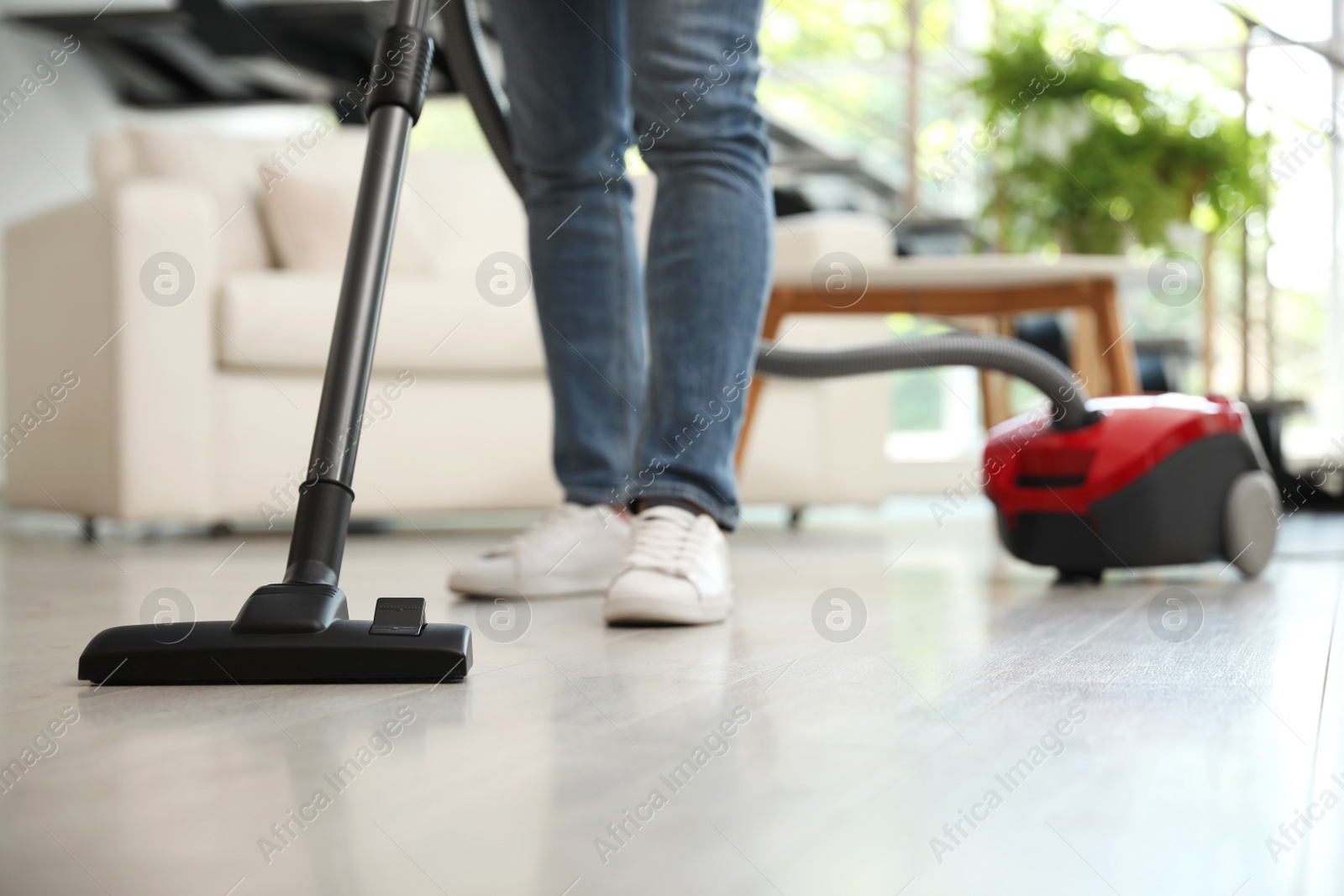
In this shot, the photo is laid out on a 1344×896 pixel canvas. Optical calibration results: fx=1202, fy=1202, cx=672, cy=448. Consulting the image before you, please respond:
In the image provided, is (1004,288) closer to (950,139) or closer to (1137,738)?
(1137,738)

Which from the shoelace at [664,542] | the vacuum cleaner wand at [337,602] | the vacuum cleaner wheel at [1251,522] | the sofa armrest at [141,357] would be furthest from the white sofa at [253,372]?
the vacuum cleaner wand at [337,602]

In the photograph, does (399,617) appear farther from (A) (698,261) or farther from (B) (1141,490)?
(B) (1141,490)

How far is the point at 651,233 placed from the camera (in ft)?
Answer: 3.58

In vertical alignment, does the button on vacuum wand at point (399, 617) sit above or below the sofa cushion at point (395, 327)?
below

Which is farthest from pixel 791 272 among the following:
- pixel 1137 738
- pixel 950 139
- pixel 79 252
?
pixel 950 139

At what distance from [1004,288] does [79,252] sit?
176 cm

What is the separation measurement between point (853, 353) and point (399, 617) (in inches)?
32.8

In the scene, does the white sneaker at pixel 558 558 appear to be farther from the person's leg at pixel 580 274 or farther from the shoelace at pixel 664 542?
the shoelace at pixel 664 542

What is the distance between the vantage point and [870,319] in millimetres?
2783

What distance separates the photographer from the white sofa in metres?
2.11

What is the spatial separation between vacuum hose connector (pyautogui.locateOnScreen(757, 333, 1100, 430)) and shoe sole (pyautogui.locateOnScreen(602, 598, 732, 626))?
54 cm

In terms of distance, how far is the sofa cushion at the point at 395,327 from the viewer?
2.16m

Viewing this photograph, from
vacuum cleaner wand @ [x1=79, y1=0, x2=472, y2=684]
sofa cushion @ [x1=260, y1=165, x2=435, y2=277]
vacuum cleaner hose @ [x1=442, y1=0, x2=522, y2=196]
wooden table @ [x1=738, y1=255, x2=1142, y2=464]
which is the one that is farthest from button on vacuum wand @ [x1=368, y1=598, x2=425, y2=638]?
sofa cushion @ [x1=260, y1=165, x2=435, y2=277]

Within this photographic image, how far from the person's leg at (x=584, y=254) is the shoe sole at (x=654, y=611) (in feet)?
0.94
